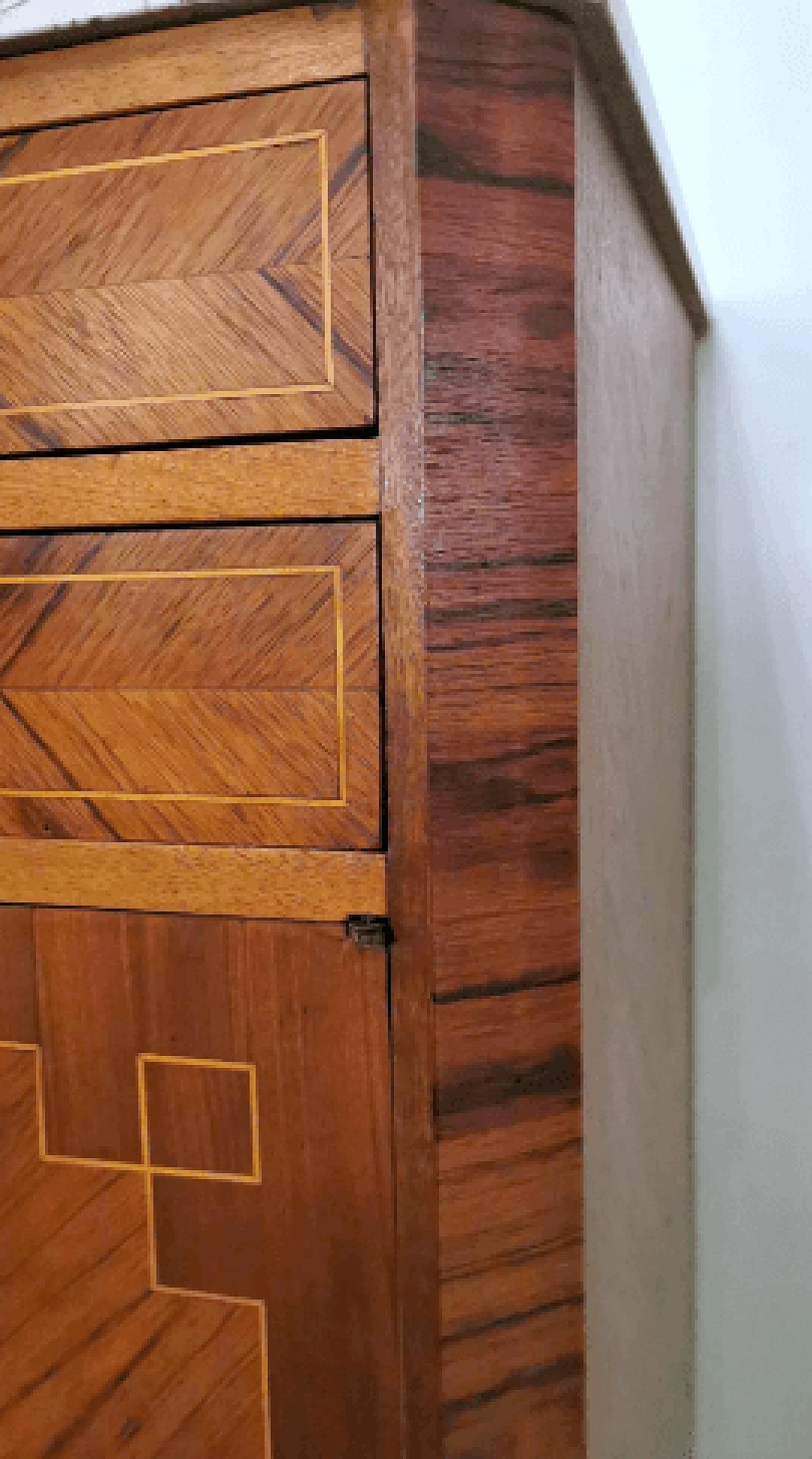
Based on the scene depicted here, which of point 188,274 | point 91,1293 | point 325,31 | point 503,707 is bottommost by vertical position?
point 91,1293

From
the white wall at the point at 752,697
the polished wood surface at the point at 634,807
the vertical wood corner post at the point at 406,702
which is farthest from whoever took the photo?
the white wall at the point at 752,697

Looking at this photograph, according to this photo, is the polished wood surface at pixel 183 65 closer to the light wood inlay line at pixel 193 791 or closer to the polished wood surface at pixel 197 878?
the light wood inlay line at pixel 193 791

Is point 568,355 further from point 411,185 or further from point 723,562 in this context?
point 723,562

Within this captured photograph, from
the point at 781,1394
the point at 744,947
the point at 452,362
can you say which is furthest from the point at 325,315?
the point at 781,1394

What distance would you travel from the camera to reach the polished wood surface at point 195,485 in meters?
0.58

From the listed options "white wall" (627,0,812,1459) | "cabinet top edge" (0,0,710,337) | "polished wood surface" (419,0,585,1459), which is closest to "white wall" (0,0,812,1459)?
"white wall" (627,0,812,1459)

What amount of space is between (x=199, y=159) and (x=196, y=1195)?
0.52 meters

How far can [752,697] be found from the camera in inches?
46.6

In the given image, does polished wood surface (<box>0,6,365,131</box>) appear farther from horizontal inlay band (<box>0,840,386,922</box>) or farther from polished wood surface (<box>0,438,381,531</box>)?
horizontal inlay band (<box>0,840,386,922</box>)

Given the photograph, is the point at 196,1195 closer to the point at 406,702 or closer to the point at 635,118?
the point at 406,702

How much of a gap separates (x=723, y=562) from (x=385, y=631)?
0.68 metres

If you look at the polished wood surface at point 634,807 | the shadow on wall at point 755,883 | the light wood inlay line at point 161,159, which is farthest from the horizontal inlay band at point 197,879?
the shadow on wall at point 755,883

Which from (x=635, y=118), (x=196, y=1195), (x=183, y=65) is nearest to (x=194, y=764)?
(x=196, y=1195)

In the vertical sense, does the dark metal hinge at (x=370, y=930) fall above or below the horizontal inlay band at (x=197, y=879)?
below
